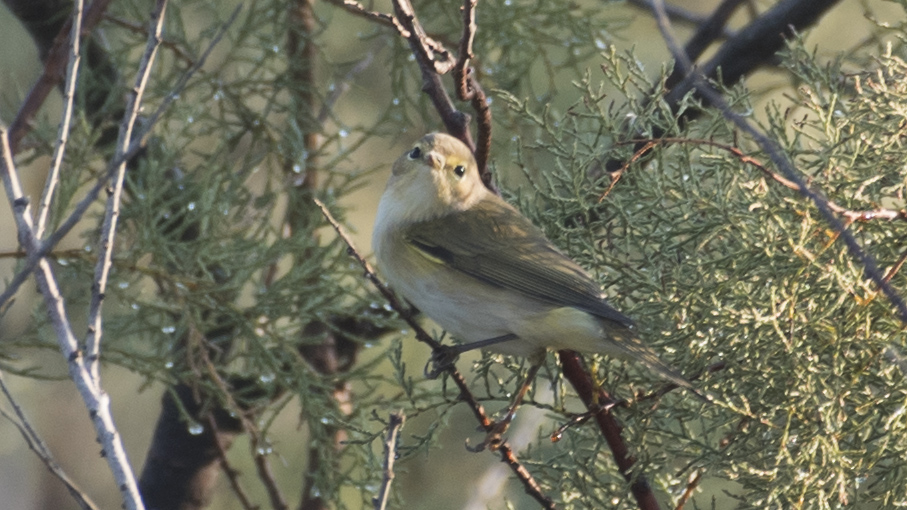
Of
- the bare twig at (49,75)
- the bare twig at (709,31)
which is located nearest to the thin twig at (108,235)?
the bare twig at (49,75)

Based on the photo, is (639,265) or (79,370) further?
(639,265)

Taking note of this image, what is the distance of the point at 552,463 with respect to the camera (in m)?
1.85

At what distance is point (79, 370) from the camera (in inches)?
51.2

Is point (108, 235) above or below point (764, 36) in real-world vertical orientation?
below

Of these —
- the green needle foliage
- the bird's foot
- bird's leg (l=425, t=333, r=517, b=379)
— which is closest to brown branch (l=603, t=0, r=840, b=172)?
the green needle foliage

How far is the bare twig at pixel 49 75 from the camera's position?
2.11 m

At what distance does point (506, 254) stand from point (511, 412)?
466mm

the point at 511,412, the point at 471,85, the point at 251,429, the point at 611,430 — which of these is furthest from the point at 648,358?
the point at 251,429

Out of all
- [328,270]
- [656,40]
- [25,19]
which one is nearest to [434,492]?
[328,270]

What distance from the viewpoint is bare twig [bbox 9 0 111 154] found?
2105 mm

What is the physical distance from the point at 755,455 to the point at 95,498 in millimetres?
3365

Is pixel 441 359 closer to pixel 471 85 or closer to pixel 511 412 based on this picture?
pixel 511 412

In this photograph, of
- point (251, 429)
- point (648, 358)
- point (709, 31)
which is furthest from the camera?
point (709, 31)

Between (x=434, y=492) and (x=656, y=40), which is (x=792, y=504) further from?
(x=656, y=40)
